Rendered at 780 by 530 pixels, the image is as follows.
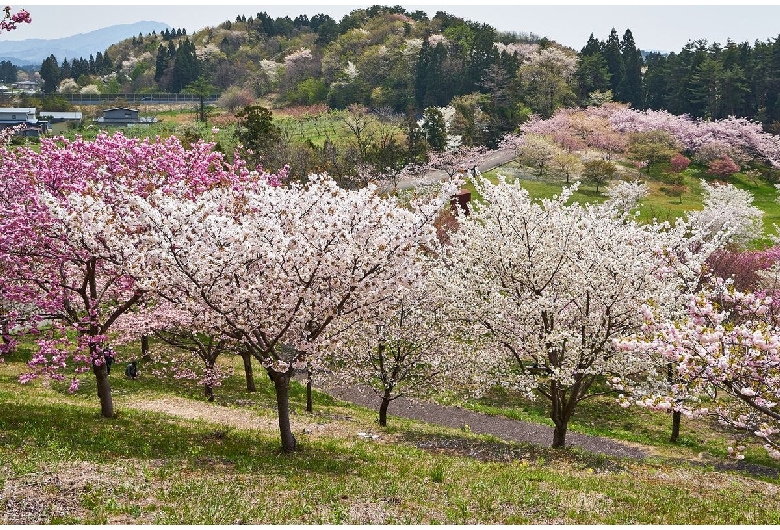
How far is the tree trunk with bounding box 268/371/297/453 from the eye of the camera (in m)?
17.2

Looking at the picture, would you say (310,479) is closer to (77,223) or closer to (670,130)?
(77,223)

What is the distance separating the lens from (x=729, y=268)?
40.7 m

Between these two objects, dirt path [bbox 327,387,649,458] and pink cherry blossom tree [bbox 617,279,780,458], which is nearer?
pink cherry blossom tree [bbox 617,279,780,458]

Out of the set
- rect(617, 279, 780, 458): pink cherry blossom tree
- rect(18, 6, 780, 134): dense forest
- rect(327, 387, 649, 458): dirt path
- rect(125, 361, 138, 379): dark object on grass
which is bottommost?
rect(327, 387, 649, 458): dirt path

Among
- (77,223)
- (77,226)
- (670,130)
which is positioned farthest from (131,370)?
(670,130)

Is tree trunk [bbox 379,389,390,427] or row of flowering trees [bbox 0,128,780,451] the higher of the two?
row of flowering trees [bbox 0,128,780,451]

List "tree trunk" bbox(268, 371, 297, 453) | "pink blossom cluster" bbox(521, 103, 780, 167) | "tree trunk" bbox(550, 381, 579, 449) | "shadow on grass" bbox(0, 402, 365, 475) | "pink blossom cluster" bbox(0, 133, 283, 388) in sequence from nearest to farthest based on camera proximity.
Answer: "shadow on grass" bbox(0, 402, 365, 475), "pink blossom cluster" bbox(0, 133, 283, 388), "tree trunk" bbox(268, 371, 297, 453), "tree trunk" bbox(550, 381, 579, 449), "pink blossom cluster" bbox(521, 103, 780, 167)

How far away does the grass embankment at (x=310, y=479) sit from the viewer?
1218 cm

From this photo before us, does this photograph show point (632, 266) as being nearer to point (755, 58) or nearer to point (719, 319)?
point (719, 319)

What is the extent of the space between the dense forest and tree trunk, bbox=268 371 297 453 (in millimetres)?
81883

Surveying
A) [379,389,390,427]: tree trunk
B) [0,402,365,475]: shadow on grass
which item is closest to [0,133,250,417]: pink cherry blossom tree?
[0,402,365,475]: shadow on grass

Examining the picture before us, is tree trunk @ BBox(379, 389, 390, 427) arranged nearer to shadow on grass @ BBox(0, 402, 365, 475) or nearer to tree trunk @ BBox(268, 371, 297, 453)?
shadow on grass @ BBox(0, 402, 365, 475)

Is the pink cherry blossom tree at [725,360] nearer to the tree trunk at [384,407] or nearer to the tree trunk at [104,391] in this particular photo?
the tree trunk at [384,407]

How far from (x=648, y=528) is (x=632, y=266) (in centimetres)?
955
